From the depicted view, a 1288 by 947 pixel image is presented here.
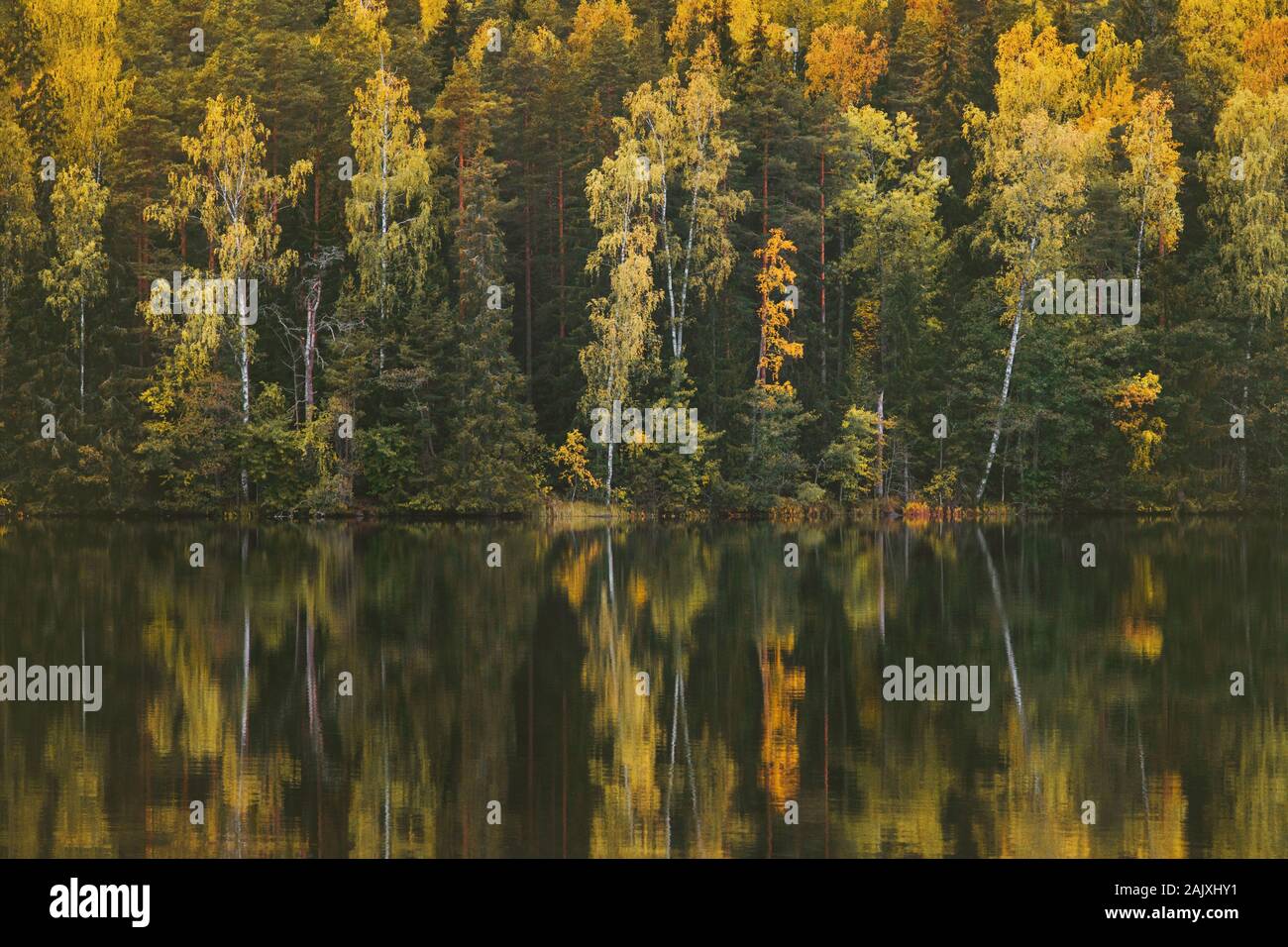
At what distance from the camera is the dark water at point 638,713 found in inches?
656

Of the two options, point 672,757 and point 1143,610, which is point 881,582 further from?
point 672,757

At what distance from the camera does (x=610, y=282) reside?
6650 cm

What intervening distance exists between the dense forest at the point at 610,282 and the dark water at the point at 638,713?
70.1ft

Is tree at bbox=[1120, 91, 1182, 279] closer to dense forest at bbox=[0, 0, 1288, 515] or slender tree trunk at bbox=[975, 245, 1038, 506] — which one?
dense forest at bbox=[0, 0, 1288, 515]

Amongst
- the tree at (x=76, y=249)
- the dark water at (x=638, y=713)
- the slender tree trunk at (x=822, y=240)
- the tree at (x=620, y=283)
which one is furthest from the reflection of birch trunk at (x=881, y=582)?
the tree at (x=76, y=249)

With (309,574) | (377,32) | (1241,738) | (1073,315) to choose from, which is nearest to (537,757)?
(1241,738)

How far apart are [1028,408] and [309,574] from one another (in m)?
34.4

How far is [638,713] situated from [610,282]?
44.9m

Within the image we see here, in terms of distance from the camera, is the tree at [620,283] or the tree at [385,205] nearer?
the tree at [620,283]

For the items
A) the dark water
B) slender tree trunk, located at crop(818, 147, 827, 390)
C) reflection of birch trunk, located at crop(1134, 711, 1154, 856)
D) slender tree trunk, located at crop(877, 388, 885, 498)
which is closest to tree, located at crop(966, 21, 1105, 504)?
slender tree trunk, located at crop(877, 388, 885, 498)

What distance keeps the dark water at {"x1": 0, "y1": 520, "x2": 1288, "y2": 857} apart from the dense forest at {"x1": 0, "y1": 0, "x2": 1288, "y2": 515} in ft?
70.1

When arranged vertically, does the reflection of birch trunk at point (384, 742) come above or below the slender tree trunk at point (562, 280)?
below

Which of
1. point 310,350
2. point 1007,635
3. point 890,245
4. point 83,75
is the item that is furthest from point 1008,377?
point 1007,635

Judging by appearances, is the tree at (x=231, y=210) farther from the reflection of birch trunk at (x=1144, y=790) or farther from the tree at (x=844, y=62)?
the reflection of birch trunk at (x=1144, y=790)
